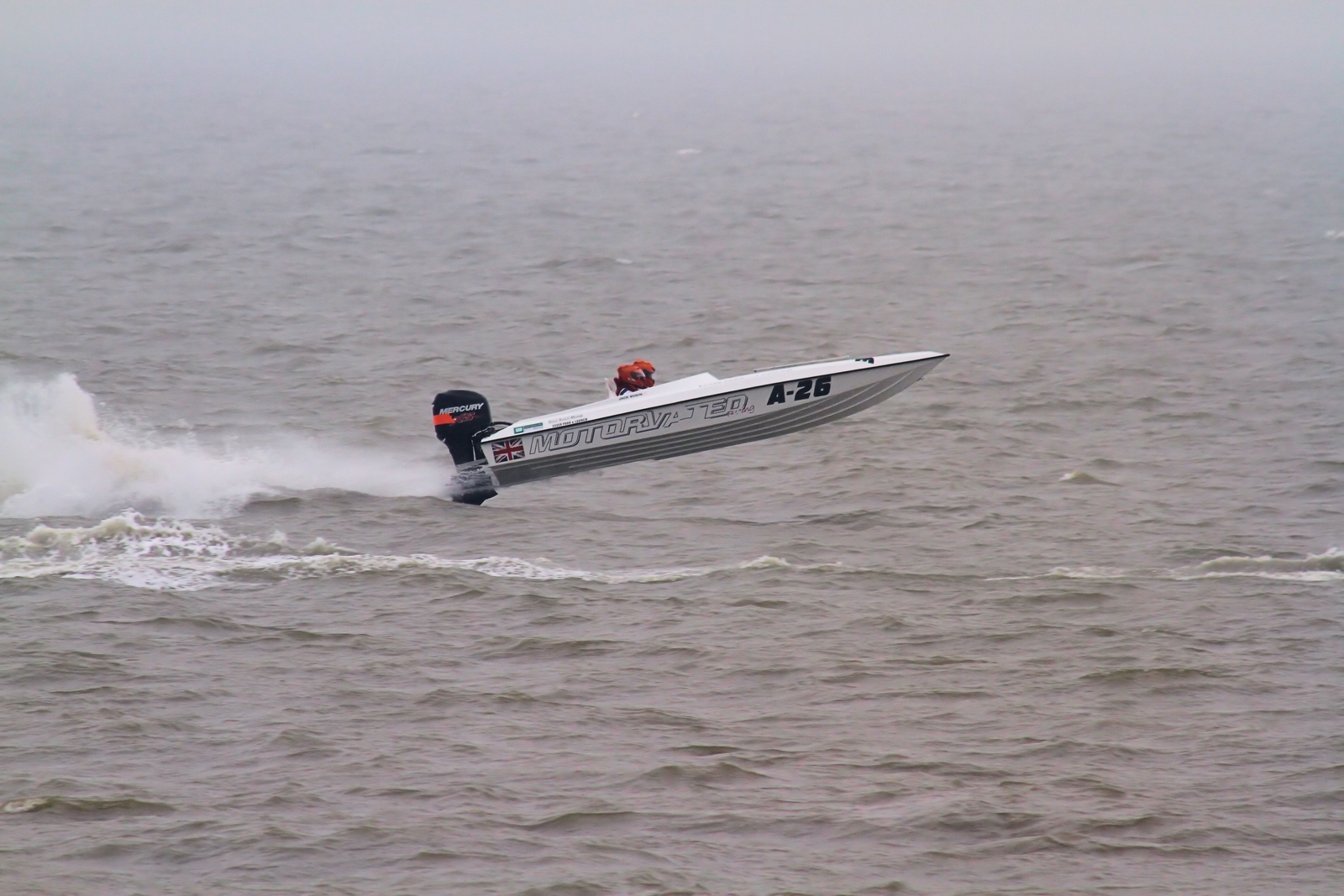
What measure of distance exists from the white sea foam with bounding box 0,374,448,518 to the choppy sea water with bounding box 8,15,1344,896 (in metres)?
0.07

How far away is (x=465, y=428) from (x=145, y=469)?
4031 millimetres

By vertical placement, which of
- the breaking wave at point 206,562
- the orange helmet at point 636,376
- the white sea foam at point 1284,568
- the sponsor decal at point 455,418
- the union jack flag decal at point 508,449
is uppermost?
the orange helmet at point 636,376

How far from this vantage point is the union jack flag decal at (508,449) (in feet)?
59.3

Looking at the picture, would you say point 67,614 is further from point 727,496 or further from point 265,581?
point 727,496

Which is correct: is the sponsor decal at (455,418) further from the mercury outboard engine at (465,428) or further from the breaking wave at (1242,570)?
the breaking wave at (1242,570)

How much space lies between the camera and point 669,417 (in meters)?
17.7

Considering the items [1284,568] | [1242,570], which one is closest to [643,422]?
[1242,570]

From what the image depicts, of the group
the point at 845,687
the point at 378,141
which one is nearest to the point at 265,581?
the point at 845,687

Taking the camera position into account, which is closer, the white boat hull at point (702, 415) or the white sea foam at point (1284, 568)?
the white sea foam at point (1284, 568)

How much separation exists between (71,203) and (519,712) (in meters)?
39.6

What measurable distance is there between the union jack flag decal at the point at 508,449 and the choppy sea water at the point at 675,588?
744 mm

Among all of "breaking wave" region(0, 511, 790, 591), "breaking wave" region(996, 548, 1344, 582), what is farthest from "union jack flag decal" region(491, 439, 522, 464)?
"breaking wave" region(996, 548, 1344, 582)

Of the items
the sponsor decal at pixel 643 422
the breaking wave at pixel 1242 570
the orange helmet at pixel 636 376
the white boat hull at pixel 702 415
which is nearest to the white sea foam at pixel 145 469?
the white boat hull at pixel 702 415

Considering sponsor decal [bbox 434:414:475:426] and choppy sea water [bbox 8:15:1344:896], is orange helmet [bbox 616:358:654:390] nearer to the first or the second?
choppy sea water [bbox 8:15:1344:896]
